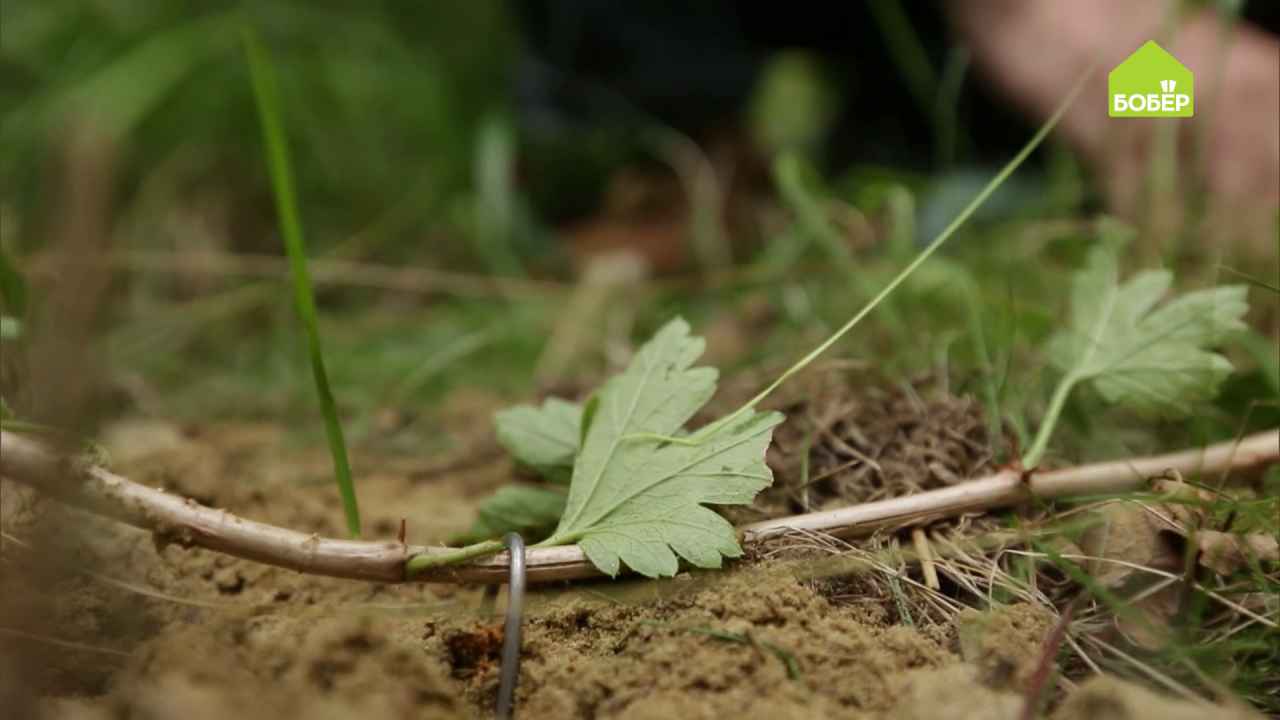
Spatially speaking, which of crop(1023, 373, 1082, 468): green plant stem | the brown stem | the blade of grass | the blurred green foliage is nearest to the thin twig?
the brown stem

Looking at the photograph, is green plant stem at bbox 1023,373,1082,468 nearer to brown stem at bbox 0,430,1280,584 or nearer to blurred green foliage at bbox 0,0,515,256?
brown stem at bbox 0,430,1280,584

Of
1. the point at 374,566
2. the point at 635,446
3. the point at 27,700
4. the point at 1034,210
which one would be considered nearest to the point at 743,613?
the point at 635,446

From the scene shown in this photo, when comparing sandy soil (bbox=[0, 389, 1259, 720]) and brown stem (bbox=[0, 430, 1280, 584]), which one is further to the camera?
brown stem (bbox=[0, 430, 1280, 584])

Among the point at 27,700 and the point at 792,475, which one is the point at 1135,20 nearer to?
the point at 792,475

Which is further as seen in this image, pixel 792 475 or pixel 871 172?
pixel 871 172

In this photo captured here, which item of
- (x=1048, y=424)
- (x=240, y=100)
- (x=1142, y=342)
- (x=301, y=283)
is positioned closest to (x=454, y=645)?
(x=301, y=283)

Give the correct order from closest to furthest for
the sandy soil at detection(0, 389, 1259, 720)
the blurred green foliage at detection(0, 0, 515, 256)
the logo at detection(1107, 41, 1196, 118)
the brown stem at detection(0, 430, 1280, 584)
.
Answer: the sandy soil at detection(0, 389, 1259, 720)
the brown stem at detection(0, 430, 1280, 584)
the logo at detection(1107, 41, 1196, 118)
the blurred green foliage at detection(0, 0, 515, 256)

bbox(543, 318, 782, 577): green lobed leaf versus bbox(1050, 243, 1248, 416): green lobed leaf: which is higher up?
bbox(1050, 243, 1248, 416): green lobed leaf
